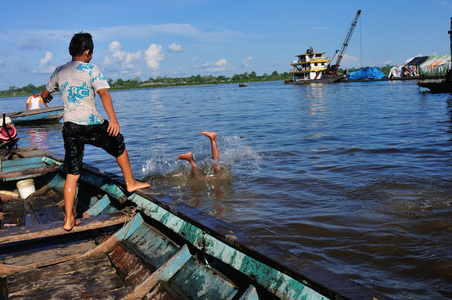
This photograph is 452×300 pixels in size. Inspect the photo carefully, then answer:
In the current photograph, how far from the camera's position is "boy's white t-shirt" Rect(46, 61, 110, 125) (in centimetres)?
338

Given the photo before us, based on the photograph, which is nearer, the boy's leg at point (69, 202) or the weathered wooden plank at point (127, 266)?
the weathered wooden plank at point (127, 266)

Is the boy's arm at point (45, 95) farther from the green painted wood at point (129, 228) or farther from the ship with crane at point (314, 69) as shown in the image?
the ship with crane at point (314, 69)

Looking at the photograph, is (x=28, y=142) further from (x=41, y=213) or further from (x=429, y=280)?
(x=429, y=280)

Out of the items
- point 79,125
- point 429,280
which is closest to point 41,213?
point 79,125

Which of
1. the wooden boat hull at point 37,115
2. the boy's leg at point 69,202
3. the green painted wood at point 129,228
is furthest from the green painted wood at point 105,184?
the wooden boat hull at point 37,115

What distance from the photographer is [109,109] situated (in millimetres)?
3396

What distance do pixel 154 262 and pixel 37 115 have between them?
735 inches

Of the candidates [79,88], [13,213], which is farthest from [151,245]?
[13,213]

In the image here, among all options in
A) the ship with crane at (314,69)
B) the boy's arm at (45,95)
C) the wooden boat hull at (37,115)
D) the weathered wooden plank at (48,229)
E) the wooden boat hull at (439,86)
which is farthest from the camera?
the ship with crane at (314,69)

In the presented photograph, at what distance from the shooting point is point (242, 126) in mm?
16953

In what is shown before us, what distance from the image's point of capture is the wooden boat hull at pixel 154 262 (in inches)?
80.2

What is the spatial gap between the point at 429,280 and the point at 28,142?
16432 millimetres

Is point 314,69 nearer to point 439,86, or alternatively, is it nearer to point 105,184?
point 439,86

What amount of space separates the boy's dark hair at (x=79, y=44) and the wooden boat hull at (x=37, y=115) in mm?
17011
